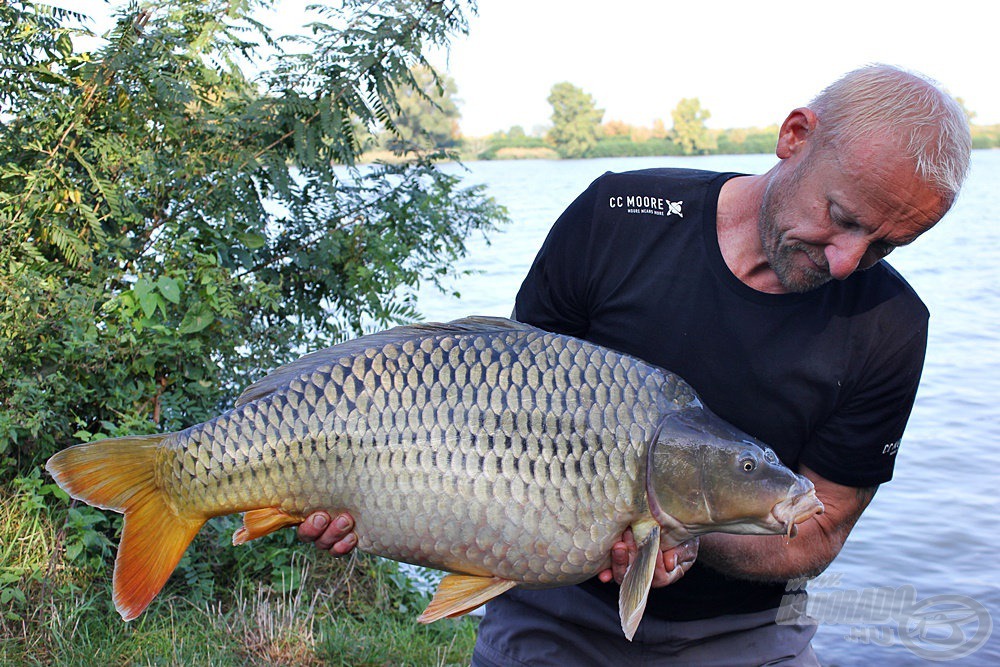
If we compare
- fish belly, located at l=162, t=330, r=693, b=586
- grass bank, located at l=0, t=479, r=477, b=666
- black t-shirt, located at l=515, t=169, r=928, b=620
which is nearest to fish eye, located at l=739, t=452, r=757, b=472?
fish belly, located at l=162, t=330, r=693, b=586

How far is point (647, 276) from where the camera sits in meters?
1.90

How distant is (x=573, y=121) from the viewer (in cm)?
3334

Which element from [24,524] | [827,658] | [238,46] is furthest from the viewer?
[827,658]

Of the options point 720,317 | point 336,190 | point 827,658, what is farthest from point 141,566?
point 827,658

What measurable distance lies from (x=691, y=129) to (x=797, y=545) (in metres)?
32.8

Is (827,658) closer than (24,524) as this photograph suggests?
No

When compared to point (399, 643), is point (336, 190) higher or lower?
higher

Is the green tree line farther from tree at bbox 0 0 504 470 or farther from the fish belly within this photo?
the fish belly

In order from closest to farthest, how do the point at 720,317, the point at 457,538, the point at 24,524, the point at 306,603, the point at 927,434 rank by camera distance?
the point at 457,538 → the point at 720,317 → the point at 24,524 → the point at 306,603 → the point at 927,434

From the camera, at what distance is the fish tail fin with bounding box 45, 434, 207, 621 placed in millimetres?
1731

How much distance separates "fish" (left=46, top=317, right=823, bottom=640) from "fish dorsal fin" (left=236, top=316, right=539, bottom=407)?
→ 0.04 feet

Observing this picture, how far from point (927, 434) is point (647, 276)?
17.1ft

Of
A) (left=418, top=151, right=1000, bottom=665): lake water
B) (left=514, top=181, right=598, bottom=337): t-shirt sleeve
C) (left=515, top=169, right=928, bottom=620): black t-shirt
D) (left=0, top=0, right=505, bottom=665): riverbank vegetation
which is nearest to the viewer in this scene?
(left=515, top=169, right=928, bottom=620): black t-shirt

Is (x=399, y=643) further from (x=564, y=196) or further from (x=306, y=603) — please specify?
(x=564, y=196)
